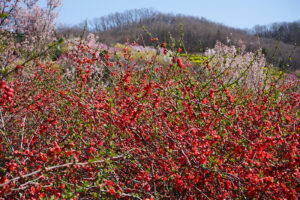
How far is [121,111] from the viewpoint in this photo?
10.8ft

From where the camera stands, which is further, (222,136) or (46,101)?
(46,101)

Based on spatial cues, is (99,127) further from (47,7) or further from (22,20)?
(22,20)

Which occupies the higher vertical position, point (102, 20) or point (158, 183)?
point (102, 20)

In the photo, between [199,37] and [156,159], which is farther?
[199,37]

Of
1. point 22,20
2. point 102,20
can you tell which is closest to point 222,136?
point 22,20

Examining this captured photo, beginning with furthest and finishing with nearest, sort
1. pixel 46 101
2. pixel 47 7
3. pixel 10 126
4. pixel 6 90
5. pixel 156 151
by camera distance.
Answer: pixel 47 7 < pixel 46 101 < pixel 10 126 < pixel 156 151 < pixel 6 90

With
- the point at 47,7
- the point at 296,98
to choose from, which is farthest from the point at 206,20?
the point at 296,98

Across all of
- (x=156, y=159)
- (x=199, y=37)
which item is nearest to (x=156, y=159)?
(x=156, y=159)

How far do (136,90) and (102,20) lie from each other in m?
87.3

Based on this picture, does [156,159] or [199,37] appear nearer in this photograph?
[156,159]

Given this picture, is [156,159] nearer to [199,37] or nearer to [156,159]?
[156,159]

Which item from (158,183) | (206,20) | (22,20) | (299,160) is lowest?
(158,183)

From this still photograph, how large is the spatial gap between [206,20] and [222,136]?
8913cm

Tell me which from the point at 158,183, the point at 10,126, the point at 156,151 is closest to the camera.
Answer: the point at 158,183
